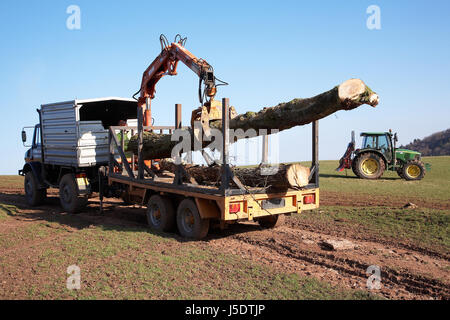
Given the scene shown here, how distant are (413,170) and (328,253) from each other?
44.2 ft

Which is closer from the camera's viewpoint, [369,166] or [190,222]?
[190,222]

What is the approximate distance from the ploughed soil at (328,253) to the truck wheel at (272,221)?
147 mm

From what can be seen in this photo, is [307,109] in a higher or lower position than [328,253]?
higher

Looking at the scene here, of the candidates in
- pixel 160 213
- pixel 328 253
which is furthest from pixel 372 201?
pixel 160 213

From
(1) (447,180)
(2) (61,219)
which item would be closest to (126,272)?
(2) (61,219)

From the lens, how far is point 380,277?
5.43 m

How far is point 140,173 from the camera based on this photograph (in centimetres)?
887

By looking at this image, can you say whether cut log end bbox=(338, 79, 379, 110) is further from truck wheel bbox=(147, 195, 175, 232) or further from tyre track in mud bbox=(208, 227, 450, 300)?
truck wheel bbox=(147, 195, 175, 232)

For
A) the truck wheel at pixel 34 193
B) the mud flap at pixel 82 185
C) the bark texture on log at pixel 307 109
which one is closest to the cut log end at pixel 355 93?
the bark texture on log at pixel 307 109

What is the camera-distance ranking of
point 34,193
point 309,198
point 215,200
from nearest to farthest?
1. point 215,200
2. point 309,198
3. point 34,193

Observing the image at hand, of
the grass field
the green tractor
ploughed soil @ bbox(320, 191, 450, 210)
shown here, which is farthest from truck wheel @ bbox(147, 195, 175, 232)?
the green tractor

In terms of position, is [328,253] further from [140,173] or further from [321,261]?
[140,173]

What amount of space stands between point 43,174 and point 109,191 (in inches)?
120
